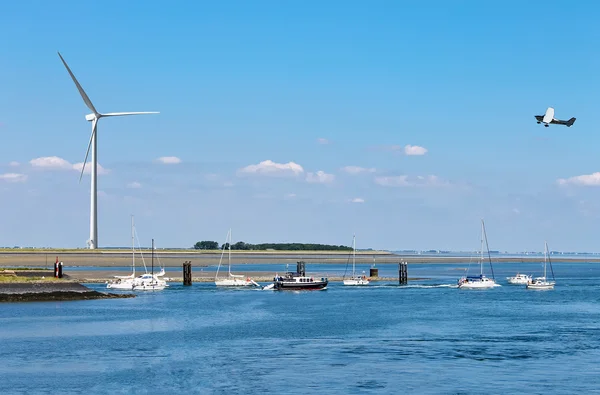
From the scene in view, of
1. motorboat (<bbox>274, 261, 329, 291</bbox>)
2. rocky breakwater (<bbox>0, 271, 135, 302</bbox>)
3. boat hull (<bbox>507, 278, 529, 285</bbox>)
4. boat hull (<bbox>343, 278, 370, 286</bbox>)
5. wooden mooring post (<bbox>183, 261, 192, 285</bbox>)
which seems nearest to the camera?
rocky breakwater (<bbox>0, 271, 135, 302</bbox>)

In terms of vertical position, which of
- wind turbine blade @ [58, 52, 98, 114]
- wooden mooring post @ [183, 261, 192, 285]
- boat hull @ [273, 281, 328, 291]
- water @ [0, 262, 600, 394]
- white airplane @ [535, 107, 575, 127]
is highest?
wind turbine blade @ [58, 52, 98, 114]

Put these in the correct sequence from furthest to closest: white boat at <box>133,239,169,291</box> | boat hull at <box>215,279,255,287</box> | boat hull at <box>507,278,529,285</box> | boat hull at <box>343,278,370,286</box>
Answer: boat hull at <box>507,278,529,285</box> → boat hull at <box>343,278,370,286</box> → boat hull at <box>215,279,255,287</box> → white boat at <box>133,239,169,291</box>

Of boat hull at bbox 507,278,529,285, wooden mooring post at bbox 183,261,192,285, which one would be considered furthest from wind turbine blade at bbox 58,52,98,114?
boat hull at bbox 507,278,529,285

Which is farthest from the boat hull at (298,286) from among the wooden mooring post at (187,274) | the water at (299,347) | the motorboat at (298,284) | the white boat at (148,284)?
the water at (299,347)

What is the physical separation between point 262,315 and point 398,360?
40049mm

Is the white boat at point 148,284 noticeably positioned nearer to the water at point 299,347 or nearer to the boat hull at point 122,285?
the boat hull at point 122,285

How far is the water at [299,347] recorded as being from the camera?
2190 inches

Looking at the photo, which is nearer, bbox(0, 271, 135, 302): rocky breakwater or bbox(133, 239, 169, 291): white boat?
bbox(0, 271, 135, 302): rocky breakwater

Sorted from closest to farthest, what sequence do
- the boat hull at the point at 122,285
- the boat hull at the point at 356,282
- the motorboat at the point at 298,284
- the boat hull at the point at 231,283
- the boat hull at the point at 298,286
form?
the boat hull at the point at 122,285 < the boat hull at the point at 298,286 < the motorboat at the point at 298,284 < the boat hull at the point at 231,283 < the boat hull at the point at 356,282

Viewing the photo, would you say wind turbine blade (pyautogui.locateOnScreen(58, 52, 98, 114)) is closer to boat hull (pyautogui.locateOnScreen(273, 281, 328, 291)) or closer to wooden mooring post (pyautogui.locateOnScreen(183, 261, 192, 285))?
wooden mooring post (pyautogui.locateOnScreen(183, 261, 192, 285))

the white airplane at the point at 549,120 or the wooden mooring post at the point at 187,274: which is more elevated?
the white airplane at the point at 549,120

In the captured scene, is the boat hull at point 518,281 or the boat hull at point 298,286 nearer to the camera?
the boat hull at point 298,286

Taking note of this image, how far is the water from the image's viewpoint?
5562 cm

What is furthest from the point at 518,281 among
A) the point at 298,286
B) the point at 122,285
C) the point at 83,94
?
the point at 83,94
